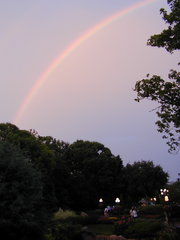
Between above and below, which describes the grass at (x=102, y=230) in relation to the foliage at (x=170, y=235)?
above

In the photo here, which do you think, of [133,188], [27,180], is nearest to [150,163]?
[133,188]

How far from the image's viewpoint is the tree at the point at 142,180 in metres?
72.7

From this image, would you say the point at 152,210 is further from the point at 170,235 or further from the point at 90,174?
the point at 170,235

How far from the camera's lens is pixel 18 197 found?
1313 centimetres

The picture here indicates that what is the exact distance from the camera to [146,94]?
1823cm

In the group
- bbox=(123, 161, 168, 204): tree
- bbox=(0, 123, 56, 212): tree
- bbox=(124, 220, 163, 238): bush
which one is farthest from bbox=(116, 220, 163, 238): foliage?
bbox=(123, 161, 168, 204): tree

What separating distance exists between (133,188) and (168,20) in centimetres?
5792

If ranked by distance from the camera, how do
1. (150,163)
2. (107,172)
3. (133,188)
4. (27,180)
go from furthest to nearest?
1. (150,163)
2. (133,188)
3. (107,172)
4. (27,180)

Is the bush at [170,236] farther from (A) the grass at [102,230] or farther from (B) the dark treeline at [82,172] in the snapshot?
(B) the dark treeline at [82,172]

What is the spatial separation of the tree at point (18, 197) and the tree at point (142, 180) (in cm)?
5624

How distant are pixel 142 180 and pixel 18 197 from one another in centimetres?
6391

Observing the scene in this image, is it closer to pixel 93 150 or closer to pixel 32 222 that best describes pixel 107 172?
pixel 93 150

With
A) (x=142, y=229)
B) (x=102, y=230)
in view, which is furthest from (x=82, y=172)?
(x=142, y=229)

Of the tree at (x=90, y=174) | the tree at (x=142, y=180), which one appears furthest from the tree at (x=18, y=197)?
the tree at (x=142, y=180)
